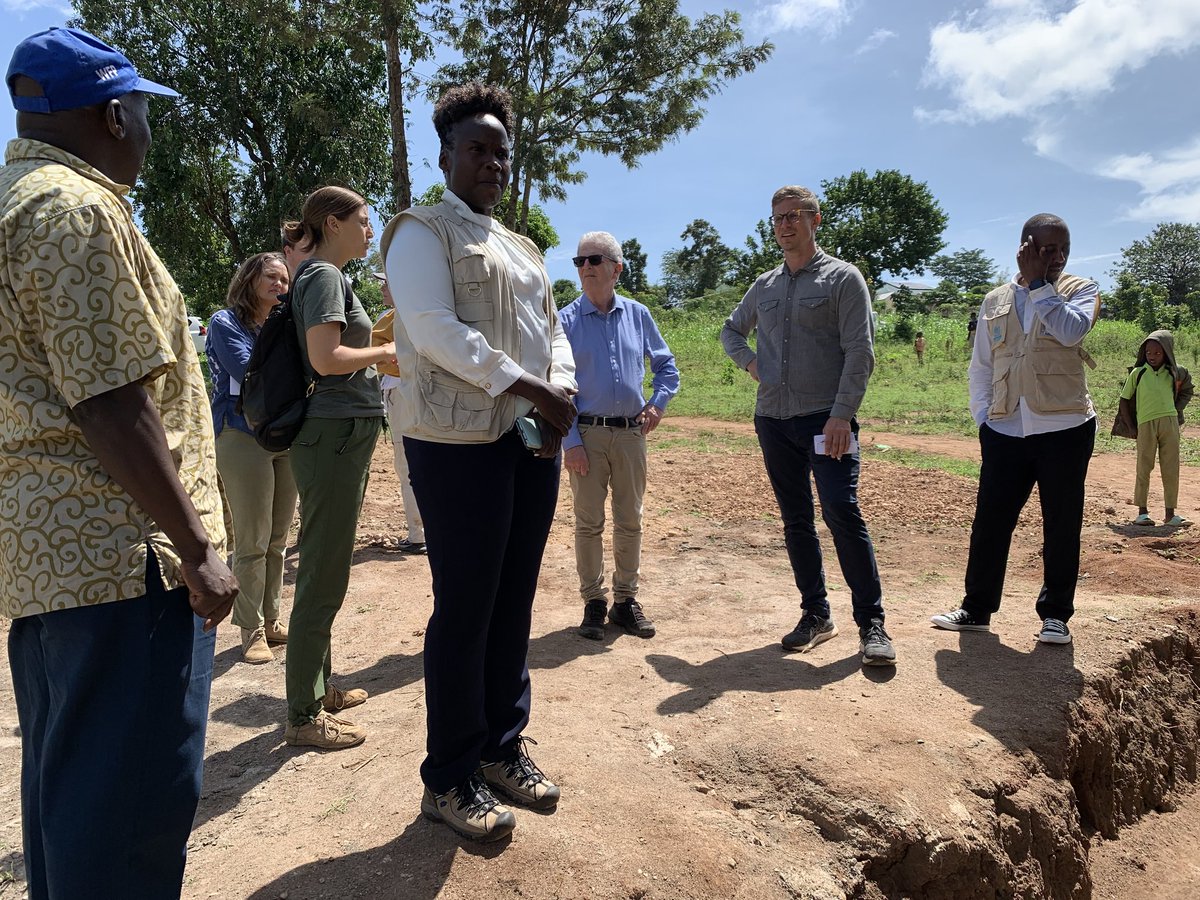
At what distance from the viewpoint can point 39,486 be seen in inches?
63.6

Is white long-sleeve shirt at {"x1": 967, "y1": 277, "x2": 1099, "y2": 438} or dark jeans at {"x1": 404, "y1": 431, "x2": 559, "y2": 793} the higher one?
white long-sleeve shirt at {"x1": 967, "y1": 277, "x2": 1099, "y2": 438}

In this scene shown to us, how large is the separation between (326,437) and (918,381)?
19.9 m

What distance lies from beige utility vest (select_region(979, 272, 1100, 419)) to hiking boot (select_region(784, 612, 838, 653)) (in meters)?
1.37

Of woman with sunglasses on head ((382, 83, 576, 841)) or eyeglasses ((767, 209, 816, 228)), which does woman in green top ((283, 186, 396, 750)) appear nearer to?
woman with sunglasses on head ((382, 83, 576, 841))

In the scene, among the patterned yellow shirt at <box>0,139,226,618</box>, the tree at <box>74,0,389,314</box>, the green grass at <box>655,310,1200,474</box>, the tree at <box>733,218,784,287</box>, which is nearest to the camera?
the patterned yellow shirt at <box>0,139,226,618</box>

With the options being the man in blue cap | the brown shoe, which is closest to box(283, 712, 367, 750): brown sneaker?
the brown shoe

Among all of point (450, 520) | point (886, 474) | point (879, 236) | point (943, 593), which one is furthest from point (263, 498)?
point (879, 236)

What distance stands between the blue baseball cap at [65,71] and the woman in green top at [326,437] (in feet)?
4.17

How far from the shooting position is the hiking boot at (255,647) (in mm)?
4285

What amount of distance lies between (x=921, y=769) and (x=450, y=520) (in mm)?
2089

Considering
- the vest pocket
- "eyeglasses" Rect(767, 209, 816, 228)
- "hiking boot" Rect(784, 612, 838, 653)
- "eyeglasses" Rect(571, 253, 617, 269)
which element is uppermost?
"eyeglasses" Rect(767, 209, 816, 228)

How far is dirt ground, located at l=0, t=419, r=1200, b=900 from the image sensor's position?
2.57m

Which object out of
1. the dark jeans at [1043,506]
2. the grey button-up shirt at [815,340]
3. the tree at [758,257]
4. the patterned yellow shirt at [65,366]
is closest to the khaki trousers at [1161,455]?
the dark jeans at [1043,506]

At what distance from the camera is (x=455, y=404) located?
7.73ft
